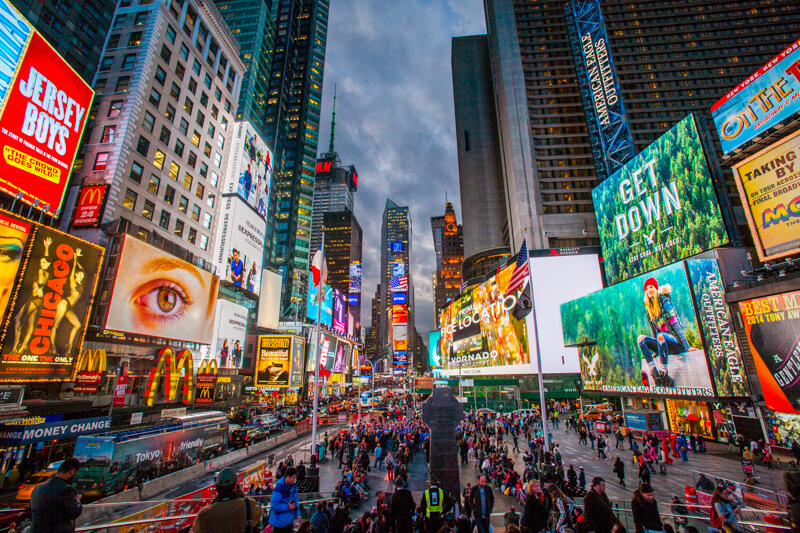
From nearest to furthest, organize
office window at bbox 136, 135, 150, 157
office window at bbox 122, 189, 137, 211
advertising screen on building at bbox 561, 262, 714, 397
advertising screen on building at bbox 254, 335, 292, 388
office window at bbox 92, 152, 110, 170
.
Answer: advertising screen on building at bbox 561, 262, 714, 397 < office window at bbox 92, 152, 110, 170 < office window at bbox 122, 189, 137, 211 < office window at bbox 136, 135, 150, 157 < advertising screen on building at bbox 254, 335, 292, 388

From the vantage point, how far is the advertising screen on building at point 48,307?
2120 centimetres

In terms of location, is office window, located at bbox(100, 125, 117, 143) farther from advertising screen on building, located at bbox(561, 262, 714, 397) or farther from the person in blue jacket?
advertising screen on building, located at bbox(561, 262, 714, 397)

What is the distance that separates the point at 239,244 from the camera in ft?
169

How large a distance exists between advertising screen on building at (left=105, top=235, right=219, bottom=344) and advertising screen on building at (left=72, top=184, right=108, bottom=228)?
307 centimetres

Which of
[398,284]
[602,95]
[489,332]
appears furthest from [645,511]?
[398,284]

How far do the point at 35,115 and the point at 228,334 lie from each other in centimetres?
3291

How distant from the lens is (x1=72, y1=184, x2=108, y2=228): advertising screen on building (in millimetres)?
29047

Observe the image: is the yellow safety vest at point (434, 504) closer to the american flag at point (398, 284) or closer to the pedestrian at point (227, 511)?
the pedestrian at point (227, 511)

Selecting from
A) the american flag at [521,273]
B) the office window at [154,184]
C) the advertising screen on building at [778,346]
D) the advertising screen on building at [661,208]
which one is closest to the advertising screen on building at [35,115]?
the office window at [154,184]

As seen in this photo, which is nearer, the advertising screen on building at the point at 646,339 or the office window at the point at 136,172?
the advertising screen on building at the point at 646,339

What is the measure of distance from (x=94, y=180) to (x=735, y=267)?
53.8 metres

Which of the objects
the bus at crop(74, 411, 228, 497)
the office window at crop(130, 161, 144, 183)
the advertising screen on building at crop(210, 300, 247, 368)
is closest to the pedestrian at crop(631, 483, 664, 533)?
the bus at crop(74, 411, 228, 497)

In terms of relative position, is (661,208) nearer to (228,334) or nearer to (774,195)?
(774,195)

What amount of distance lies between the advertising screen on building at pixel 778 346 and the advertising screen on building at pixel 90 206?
48.1 m
